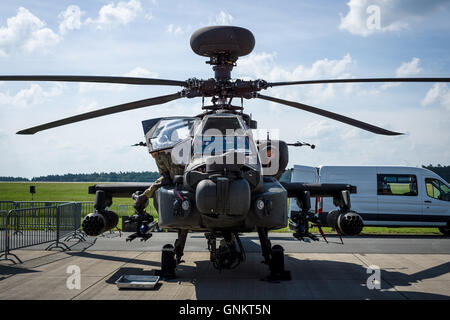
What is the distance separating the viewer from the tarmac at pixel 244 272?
7.10m

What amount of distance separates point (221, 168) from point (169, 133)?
116 inches

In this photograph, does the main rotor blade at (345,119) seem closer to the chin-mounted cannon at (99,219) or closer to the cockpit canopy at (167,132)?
the cockpit canopy at (167,132)

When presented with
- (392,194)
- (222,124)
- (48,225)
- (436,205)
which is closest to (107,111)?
(222,124)

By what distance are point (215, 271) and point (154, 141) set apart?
9.93 feet

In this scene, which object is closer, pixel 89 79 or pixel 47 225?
pixel 89 79

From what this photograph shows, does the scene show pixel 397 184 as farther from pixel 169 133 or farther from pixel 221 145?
pixel 221 145

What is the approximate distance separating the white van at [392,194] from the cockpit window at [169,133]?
8.34 meters

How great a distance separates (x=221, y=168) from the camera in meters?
6.28

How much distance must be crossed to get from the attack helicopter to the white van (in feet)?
22.8

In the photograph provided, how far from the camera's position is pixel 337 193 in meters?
9.62

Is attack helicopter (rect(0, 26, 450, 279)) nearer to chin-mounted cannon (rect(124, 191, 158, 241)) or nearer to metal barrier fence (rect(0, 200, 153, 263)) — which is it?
chin-mounted cannon (rect(124, 191, 158, 241))

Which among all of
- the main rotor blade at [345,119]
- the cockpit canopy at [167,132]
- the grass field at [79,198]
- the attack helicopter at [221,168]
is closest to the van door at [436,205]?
the grass field at [79,198]
